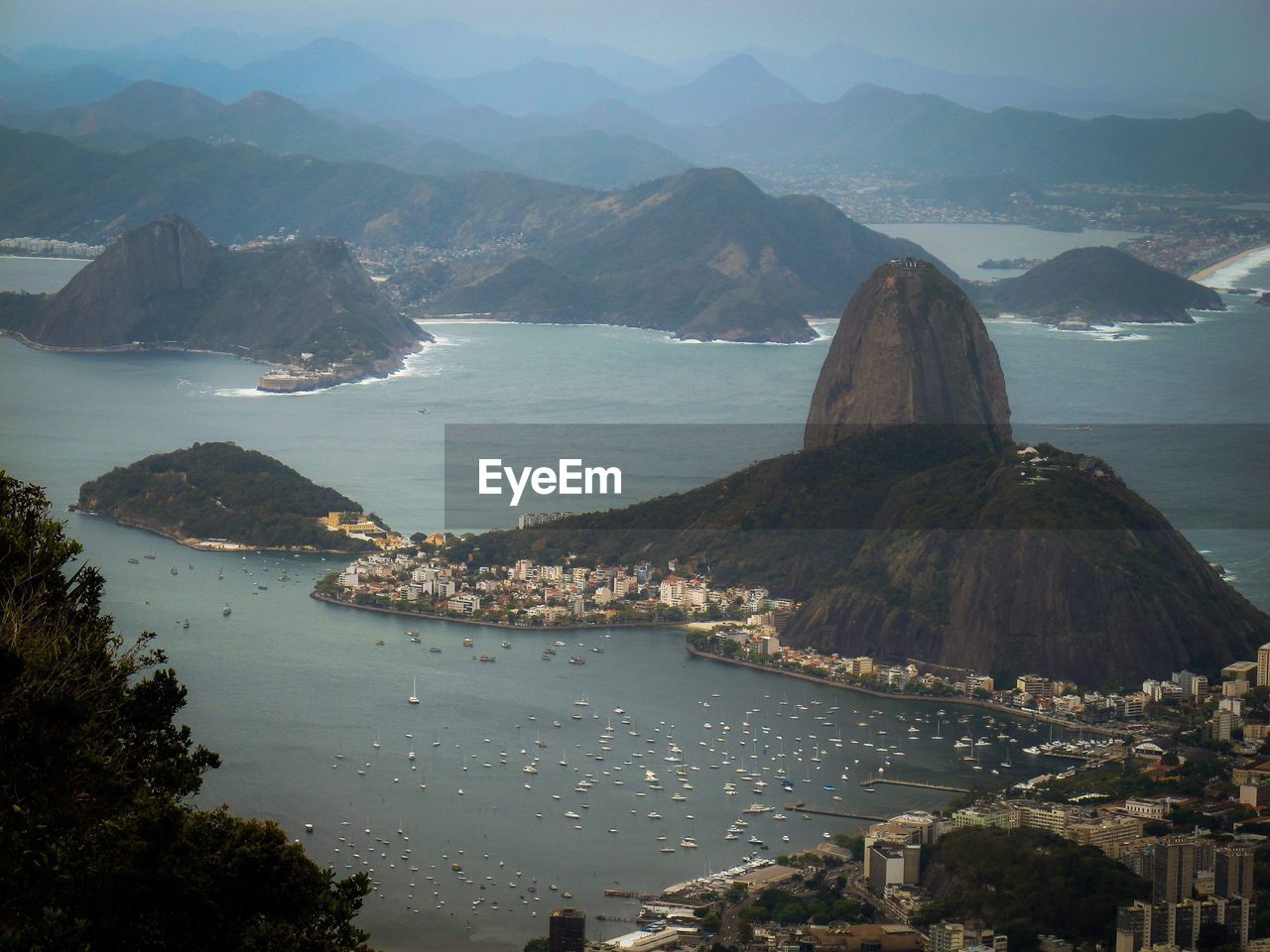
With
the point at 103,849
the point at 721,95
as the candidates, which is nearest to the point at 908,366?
the point at 103,849

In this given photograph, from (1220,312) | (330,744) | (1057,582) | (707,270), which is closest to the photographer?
(330,744)

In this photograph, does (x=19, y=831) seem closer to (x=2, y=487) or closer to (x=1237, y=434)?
(x=2, y=487)

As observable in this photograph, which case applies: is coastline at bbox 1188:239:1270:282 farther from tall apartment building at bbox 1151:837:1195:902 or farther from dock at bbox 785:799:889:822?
tall apartment building at bbox 1151:837:1195:902

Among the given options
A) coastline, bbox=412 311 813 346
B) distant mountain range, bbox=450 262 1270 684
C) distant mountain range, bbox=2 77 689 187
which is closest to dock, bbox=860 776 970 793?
distant mountain range, bbox=450 262 1270 684

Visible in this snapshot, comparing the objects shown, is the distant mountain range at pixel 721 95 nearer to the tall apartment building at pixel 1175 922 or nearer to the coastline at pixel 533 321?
the coastline at pixel 533 321

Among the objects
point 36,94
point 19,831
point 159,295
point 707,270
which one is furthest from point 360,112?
point 19,831

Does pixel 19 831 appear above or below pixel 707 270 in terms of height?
below

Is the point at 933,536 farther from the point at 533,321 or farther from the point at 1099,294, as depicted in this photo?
the point at 533,321
